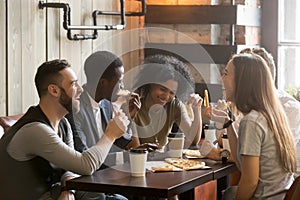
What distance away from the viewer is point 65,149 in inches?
116

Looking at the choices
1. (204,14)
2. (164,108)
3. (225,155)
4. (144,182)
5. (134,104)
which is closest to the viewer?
(144,182)

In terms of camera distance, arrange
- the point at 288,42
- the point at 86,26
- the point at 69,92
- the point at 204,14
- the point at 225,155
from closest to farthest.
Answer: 1. the point at 69,92
2. the point at 225,155
3. the point at 86,26
4. the point at 204,14
5. the point at 288,42

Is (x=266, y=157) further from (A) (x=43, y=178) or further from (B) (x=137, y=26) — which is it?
(B) (x=137, y=26)

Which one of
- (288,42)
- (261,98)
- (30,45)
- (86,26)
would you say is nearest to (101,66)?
(30,45)

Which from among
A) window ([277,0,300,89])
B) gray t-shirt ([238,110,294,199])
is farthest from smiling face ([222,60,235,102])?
window ([277,0,300,89])

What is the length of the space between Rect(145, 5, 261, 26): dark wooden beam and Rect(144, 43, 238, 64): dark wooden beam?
7.3 inches

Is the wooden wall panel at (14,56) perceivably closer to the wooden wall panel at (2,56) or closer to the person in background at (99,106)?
the wooden wall panel at (2,56)

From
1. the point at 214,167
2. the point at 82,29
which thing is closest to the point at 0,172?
the point at 214,167

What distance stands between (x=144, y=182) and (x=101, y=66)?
121cm

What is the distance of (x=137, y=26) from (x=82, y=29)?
863 mm

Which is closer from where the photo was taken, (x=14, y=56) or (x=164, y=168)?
(x=164, y=168)

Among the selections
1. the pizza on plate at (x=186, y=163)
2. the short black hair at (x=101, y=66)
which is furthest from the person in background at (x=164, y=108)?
the pizza on plate at (x=186, y=163)

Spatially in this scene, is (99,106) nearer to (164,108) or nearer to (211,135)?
(164,108)

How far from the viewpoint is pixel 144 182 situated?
283 cm
